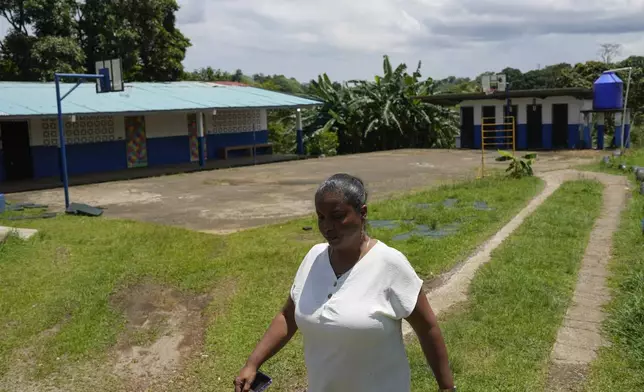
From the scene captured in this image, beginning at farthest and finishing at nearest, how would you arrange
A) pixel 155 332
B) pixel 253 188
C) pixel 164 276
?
pixel 253 188 < pixel 164 276 < pixel 155 332

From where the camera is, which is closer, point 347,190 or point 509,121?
point 347,190

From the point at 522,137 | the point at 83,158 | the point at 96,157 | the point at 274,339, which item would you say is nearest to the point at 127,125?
the point at 96,157

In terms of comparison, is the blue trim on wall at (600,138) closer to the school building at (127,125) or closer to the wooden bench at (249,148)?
the school building at (127,125)

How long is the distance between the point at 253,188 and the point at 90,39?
14.9m

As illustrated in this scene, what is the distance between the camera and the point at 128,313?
6.31 meters

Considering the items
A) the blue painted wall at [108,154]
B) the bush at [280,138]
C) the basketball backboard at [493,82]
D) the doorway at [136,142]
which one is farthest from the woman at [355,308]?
the bush at [280,138]

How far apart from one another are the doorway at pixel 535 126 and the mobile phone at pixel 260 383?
2565cm

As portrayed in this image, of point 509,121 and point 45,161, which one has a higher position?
point 509,121

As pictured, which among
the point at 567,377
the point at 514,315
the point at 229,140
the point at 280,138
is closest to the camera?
the point at 567,377

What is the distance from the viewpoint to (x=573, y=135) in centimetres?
2586

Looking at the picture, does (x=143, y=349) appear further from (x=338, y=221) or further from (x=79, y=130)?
(x=79, y=130)

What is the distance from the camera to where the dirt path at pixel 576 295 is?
467 centimetres

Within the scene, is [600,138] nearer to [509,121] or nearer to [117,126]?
[509,121]

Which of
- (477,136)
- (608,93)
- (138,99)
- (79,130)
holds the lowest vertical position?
(477,136)
